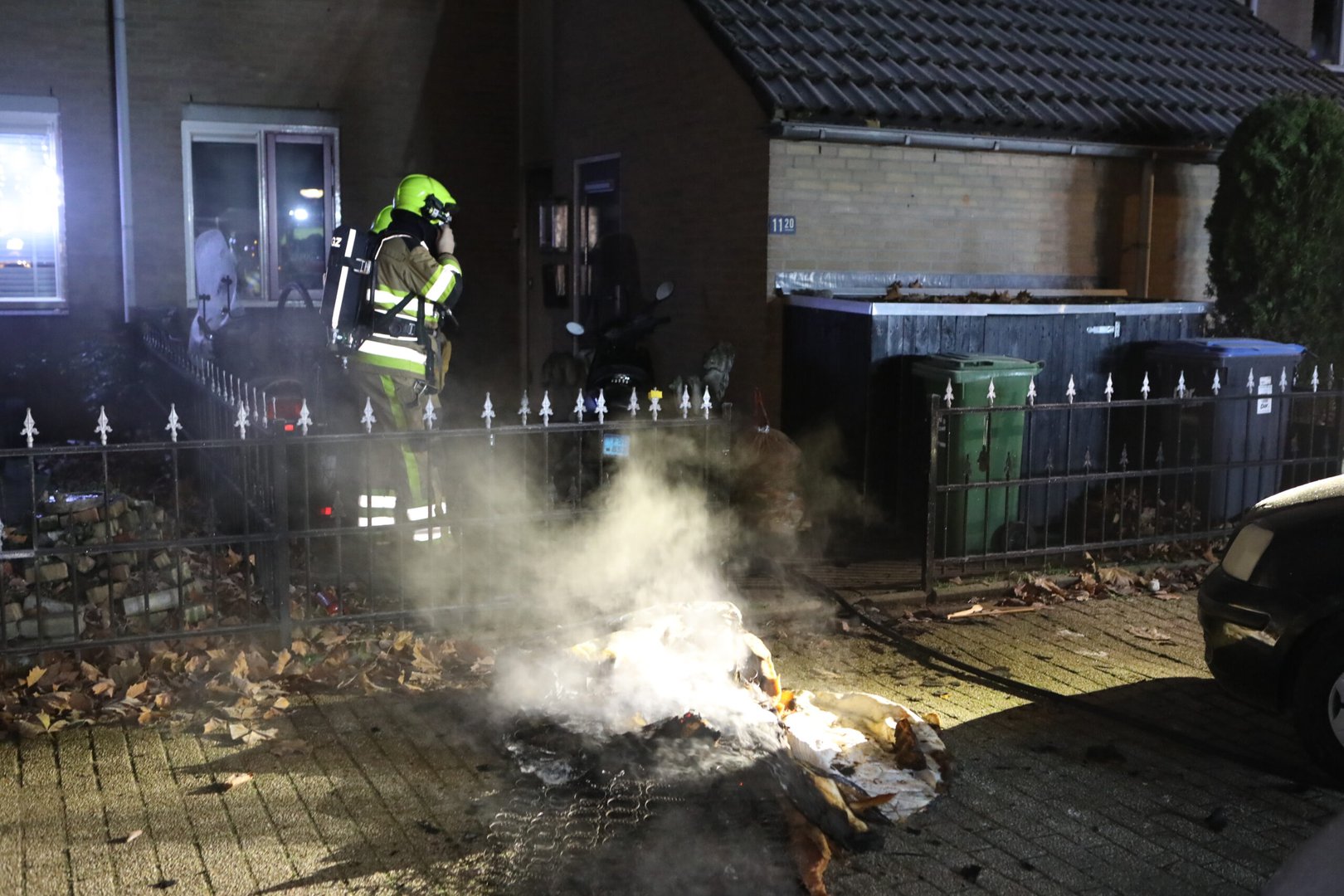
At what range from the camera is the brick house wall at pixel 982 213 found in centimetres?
1016

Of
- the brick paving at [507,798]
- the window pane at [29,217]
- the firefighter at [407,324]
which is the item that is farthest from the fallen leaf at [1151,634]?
the window pane at [29,217]

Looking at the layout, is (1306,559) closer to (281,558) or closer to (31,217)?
(281,558)

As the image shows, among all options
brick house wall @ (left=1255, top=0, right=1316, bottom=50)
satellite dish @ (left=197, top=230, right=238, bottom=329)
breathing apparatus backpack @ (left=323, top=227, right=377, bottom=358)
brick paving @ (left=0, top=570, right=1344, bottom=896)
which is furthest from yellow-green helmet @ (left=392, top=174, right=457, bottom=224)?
brick house wall @ (left=1255, top=0, right=1316, bottom=50)

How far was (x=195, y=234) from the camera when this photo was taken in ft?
42.5

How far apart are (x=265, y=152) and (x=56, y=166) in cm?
189

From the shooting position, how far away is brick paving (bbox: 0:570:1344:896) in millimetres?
4172

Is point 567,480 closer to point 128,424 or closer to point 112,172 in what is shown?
point 128,424

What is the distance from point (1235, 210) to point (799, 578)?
221 inches

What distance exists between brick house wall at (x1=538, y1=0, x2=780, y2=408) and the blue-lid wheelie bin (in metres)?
2.86

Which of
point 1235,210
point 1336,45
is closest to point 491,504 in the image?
point 1235,210

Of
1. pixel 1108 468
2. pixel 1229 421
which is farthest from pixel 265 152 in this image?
pixel 1229 421

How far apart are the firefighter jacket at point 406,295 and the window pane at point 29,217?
6.14 metres

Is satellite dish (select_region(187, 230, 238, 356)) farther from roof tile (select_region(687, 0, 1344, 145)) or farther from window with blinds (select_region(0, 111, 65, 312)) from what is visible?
roof tile (select_region(687, 0, 1344, 145))

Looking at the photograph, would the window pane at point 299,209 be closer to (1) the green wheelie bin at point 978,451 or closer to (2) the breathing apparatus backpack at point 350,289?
(2) the breathing apparatus backpack at point 350,289
